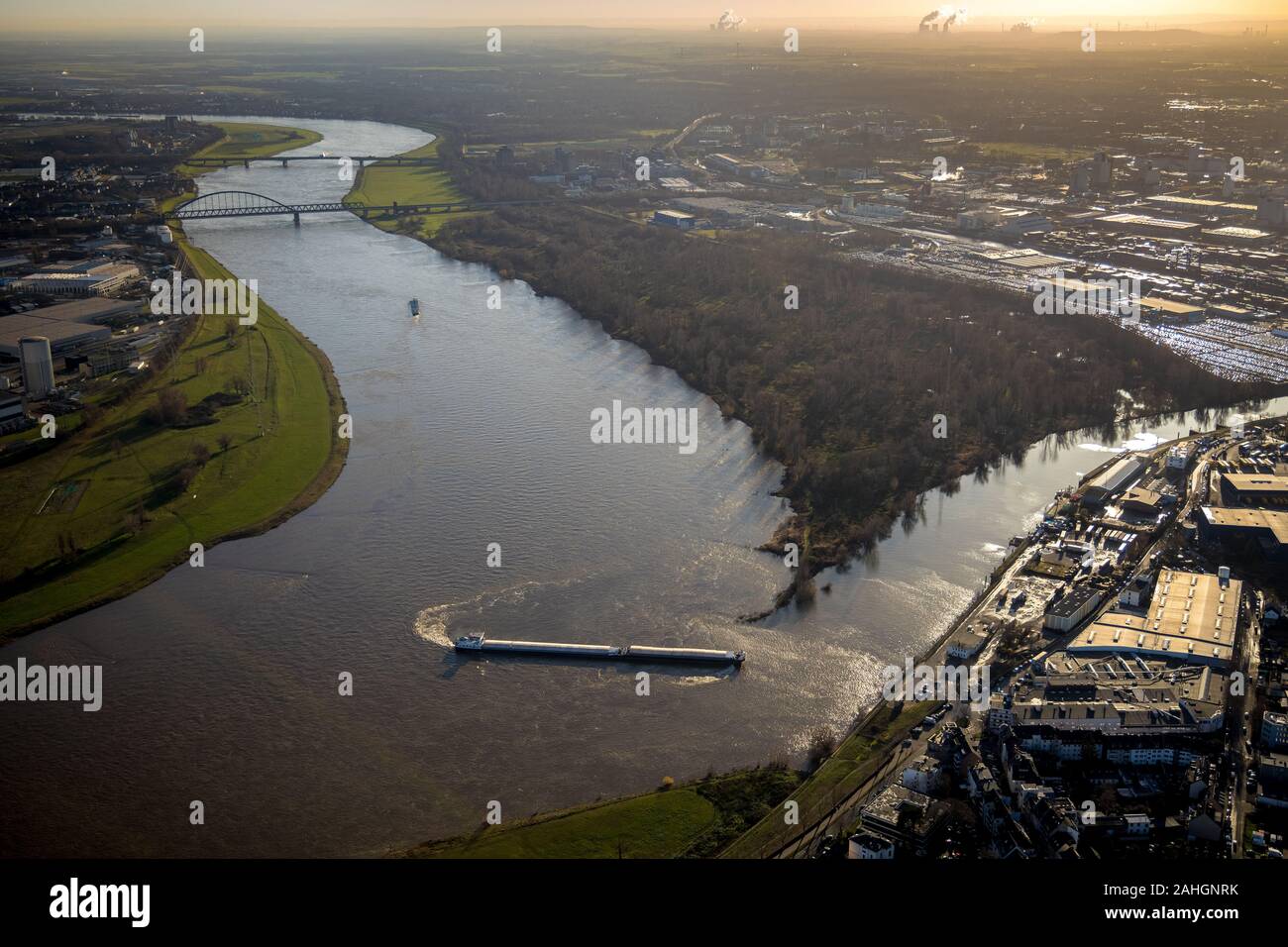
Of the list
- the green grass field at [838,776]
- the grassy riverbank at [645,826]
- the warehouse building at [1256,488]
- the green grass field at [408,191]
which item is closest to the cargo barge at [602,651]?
the green grass field at [838,776]

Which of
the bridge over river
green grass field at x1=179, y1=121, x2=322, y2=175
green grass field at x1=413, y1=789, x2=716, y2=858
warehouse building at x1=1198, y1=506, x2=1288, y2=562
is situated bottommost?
green grass field at x1=413, y1=789, x2=716, y2=858

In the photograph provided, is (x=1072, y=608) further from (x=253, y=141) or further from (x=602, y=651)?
(x=253, y=141)

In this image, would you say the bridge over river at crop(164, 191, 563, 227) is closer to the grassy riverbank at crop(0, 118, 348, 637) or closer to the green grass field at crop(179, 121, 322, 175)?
the green grass field at crop(179, 121, 322, 175)

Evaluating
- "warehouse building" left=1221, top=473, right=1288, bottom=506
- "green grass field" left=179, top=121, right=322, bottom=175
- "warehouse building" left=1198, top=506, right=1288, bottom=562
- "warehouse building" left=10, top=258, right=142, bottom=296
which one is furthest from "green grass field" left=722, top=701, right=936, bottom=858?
"green grass field" left=179, top=121, right=322, bottom=175

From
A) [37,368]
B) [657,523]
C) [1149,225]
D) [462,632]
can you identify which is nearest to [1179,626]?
[657,523]

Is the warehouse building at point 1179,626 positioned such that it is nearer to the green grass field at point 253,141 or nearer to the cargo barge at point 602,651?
the cargo barge at point 602,651

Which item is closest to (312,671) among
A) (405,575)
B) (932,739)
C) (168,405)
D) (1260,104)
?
(405,575)
